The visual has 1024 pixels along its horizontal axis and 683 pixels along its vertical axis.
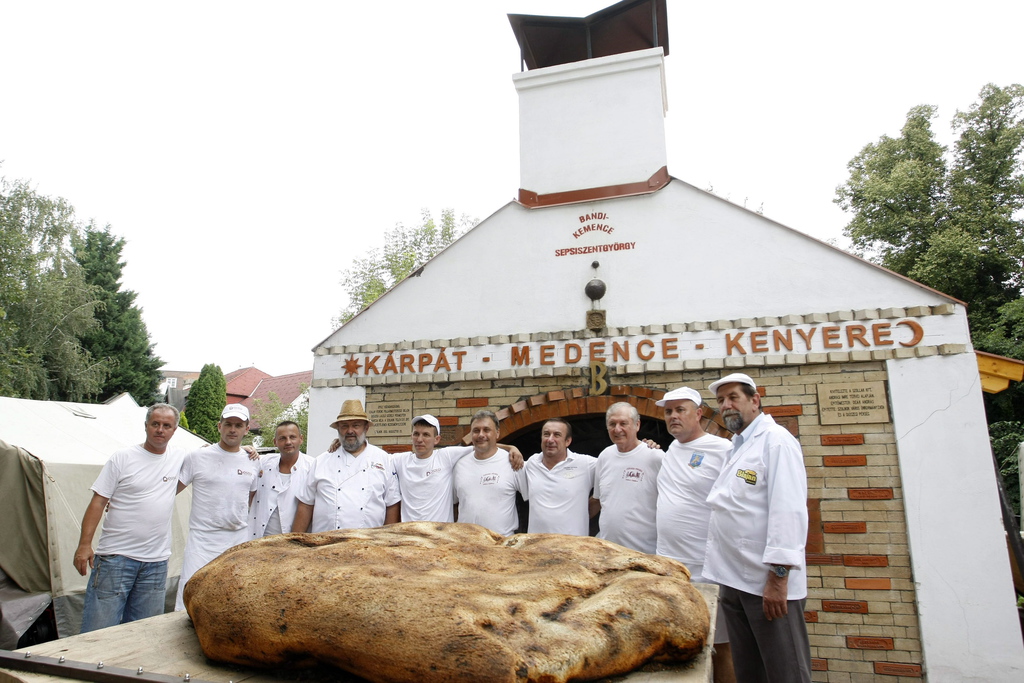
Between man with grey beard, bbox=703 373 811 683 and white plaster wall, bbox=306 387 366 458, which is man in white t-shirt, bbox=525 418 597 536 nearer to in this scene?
man with grey beard, bbox=703 373 811 683

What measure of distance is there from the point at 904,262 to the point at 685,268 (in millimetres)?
19403

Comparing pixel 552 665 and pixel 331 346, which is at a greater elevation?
pixel 331 346

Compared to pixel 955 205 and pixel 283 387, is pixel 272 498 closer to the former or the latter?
pixel 955 205

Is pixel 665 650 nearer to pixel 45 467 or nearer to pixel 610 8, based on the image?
pixel 45 467

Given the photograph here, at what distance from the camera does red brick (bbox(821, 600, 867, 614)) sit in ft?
15.3

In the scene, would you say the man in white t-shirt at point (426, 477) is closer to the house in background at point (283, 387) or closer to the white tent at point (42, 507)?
the white tent at point (42, 507)

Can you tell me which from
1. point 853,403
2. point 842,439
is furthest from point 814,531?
point 853,403

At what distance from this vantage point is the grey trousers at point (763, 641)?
9.43 ft

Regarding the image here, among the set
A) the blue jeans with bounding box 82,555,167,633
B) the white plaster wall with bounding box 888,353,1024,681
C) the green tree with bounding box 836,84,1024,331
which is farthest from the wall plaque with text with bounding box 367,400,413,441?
the green tree with bounding box 836,84,1024,331

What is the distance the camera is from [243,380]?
44344 mm

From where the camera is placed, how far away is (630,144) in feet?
20.0

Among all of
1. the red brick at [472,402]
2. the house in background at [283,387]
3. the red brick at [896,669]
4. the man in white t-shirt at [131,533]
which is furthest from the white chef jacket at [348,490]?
the house in background at [283,387]

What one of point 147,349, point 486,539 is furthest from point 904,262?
point 147,349

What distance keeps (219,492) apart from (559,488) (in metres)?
2.13
